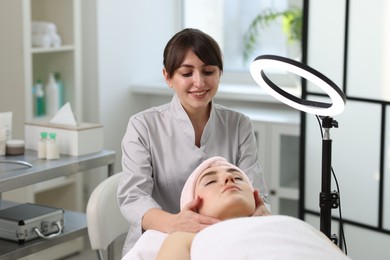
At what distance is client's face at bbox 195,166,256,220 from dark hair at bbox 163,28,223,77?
1.13 ft

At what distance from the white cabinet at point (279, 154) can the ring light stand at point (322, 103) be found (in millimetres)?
1619

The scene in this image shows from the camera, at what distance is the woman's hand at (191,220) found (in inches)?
66.5

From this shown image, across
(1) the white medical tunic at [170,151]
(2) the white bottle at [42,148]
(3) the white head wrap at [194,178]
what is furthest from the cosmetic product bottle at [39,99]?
(3) the white head wrap at [194,178]

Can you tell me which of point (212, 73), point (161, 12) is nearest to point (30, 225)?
point (212, 73)

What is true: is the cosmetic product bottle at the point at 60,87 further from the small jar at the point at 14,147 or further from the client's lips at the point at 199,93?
the client's lips at the point at 199,93

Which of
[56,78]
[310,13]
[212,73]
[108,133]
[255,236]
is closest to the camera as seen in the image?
[255,236]

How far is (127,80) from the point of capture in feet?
12.8

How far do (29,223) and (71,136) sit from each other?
1.23 feet

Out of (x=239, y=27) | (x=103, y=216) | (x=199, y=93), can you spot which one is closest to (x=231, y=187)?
(x=199, y=93)

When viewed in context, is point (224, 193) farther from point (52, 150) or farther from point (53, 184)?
point (53, 184)

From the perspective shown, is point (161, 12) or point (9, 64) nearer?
point (9, 64)

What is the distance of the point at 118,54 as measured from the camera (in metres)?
3.81

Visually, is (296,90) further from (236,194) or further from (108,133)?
(236,194)

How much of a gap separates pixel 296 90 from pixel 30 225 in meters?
1.70
